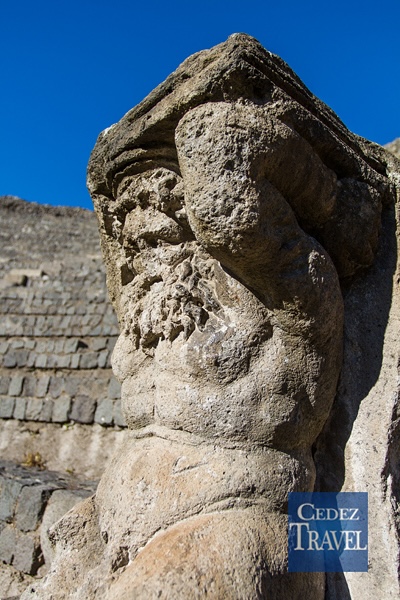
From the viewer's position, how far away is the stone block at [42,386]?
5.90 meters

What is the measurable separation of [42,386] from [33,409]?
17.2 inches

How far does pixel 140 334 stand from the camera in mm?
1683

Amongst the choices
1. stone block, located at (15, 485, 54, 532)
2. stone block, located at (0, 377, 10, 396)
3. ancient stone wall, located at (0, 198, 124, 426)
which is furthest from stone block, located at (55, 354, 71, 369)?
stone block, located at (15, 485, 54, 532)

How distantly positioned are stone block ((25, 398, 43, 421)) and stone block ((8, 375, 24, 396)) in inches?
12.3

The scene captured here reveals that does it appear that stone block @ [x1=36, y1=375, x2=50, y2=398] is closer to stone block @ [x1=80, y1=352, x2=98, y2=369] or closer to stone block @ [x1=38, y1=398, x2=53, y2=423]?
stone block @ [x1=38, y1=398, x2=53, y2=423]

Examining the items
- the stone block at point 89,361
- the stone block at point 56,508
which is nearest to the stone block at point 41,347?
the stone block at point 89,361

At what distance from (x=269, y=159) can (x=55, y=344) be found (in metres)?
5.78

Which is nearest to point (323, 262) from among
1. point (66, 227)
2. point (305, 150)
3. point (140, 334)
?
point (305, 150)

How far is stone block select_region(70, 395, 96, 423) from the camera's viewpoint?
5.22m

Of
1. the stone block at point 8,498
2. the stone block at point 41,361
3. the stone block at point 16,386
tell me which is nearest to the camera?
the stone block at point 8,498

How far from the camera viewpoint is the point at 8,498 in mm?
3387
